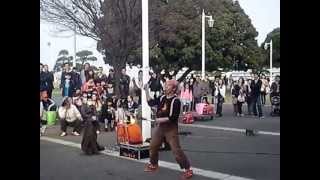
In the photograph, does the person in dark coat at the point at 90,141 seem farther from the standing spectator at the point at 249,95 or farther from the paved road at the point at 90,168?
the standing spectator at the point at 249,95

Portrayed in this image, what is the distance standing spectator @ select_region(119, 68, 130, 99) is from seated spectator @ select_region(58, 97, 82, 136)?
1850 millimetres

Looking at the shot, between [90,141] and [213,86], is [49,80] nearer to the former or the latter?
[90,141]

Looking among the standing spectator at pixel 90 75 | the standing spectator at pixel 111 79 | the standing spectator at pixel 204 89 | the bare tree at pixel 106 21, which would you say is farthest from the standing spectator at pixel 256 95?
the standing spectator at pixel 90 75

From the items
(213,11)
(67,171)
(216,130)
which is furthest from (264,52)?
(67,171)

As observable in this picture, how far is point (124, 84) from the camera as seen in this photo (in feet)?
43.6

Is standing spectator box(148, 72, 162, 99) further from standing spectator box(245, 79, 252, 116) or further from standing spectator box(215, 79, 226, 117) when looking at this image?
standing spectator box(245, 79, 252, 116)

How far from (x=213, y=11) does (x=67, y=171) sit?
17960 millimetres

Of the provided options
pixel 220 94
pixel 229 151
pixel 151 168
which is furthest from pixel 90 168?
pixel 220 94

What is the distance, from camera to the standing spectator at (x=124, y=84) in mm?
12753

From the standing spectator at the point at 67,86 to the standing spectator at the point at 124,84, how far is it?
4.55ft

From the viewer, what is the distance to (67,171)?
288 inches

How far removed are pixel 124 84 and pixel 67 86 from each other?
1.97 m
